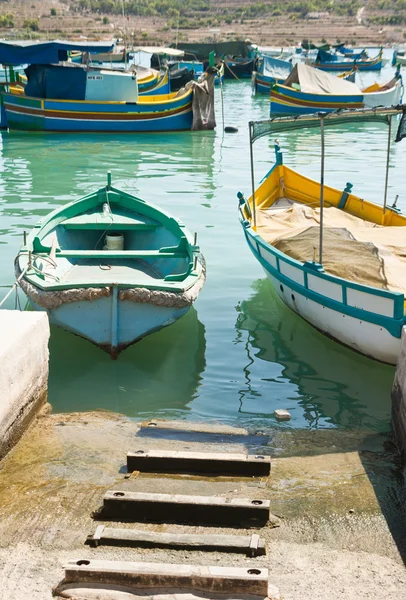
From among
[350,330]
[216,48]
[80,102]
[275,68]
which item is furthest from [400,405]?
[216,48]

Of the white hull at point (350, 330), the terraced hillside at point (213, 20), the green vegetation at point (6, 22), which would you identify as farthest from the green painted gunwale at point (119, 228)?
the green vegetation at point (6, 22)

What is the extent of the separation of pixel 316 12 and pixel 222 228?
92.0m

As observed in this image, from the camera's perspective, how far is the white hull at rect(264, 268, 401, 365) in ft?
27.1

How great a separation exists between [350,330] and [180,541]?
14.4ft

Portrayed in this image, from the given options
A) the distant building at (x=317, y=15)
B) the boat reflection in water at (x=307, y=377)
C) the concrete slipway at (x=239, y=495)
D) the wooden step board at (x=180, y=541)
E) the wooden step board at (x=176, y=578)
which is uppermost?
the distant building at (x=317, y=15)

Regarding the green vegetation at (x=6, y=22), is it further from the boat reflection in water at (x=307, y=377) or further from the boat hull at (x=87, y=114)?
the boat reflection in water at (x=307, y=377)

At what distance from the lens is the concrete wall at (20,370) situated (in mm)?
5887

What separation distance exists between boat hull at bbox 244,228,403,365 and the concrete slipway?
1.65 meters

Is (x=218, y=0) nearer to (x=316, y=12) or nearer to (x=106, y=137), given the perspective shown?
(x=316, y=12)

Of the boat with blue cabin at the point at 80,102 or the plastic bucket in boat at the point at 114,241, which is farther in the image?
the boat with blue cabin at the point at 80,102

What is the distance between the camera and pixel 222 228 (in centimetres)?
1480

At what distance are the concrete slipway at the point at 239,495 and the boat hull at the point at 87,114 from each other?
19.9m

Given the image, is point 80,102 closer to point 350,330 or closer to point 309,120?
point 309,120

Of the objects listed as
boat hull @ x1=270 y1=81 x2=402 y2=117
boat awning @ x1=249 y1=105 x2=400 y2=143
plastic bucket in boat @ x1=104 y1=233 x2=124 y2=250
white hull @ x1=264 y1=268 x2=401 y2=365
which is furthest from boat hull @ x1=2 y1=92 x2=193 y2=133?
white hull @ x1=264 y1=268 x2=401 y2=365
